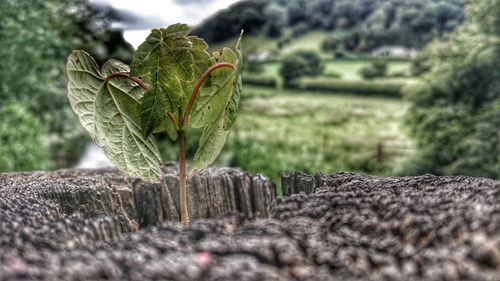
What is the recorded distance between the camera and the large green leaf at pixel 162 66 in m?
2.25

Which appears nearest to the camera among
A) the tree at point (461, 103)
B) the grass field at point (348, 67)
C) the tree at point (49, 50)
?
the tree at point (49, 50)

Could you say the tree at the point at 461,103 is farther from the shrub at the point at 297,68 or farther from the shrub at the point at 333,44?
the shrub at the point at 333,44

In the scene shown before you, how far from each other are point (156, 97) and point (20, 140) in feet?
25.0

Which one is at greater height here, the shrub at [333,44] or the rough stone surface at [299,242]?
the shrub at [333,44]

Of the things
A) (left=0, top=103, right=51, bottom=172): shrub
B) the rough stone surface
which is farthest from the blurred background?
the rough stone surface

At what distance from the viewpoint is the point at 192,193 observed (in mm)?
2668

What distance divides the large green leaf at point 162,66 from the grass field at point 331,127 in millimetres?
11778

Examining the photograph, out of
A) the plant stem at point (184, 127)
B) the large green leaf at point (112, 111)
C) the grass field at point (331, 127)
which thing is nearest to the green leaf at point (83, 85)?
the large green leaf at point (112, 111)

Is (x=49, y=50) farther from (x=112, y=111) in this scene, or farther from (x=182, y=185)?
(x=182, y=185)

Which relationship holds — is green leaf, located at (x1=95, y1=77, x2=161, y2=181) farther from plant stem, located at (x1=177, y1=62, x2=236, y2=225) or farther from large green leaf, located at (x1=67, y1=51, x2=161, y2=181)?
plant stem, located at (x1=177, y1=62, x2=236, y2=225)

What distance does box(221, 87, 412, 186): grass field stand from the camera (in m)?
16.0

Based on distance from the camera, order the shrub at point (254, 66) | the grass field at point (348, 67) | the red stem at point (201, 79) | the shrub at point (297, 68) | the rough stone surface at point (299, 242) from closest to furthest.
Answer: the rough stone surface at point (299, 242) < the red stem at point (201, 79) < the grass field at point (348, 67) < the shrub at point (297, 68) < the shrub at point (254, 66)

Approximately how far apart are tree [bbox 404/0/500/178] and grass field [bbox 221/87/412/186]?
1.30 m

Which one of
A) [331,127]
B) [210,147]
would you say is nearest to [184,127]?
[210,147]
